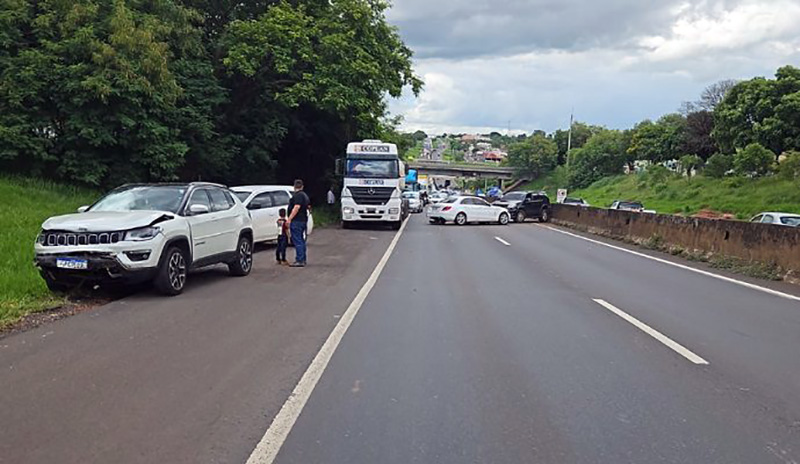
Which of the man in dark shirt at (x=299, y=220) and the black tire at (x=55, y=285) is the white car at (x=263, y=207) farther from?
the black tire at (x=55, y=285)

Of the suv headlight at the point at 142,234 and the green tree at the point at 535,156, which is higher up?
the green tree at the point at 535,156

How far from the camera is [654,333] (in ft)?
26.7

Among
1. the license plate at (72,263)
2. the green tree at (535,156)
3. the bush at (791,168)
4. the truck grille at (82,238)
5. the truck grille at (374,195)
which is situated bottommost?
the license plate at (72,263)

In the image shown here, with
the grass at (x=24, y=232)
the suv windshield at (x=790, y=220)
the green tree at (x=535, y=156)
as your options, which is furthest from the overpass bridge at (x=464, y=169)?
the grass at (x=24, y=232)

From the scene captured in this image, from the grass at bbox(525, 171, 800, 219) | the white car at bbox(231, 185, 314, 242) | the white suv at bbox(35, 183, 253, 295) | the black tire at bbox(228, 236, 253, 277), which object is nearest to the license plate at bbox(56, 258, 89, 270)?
the white suv at bbox(35, 183, 253, 295)

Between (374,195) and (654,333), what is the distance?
1984 centimetres

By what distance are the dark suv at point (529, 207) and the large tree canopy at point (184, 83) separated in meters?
8.31

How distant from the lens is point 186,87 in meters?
24.7

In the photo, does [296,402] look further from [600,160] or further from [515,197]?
[600,160]

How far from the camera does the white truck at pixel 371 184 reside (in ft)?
90.0

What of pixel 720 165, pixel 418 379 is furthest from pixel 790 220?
pixel 720 165

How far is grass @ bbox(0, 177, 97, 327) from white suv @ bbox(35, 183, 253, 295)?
1.41 feet

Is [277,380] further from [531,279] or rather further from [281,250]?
[281,250]

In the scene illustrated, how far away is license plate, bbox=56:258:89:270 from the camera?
9.24 metres
